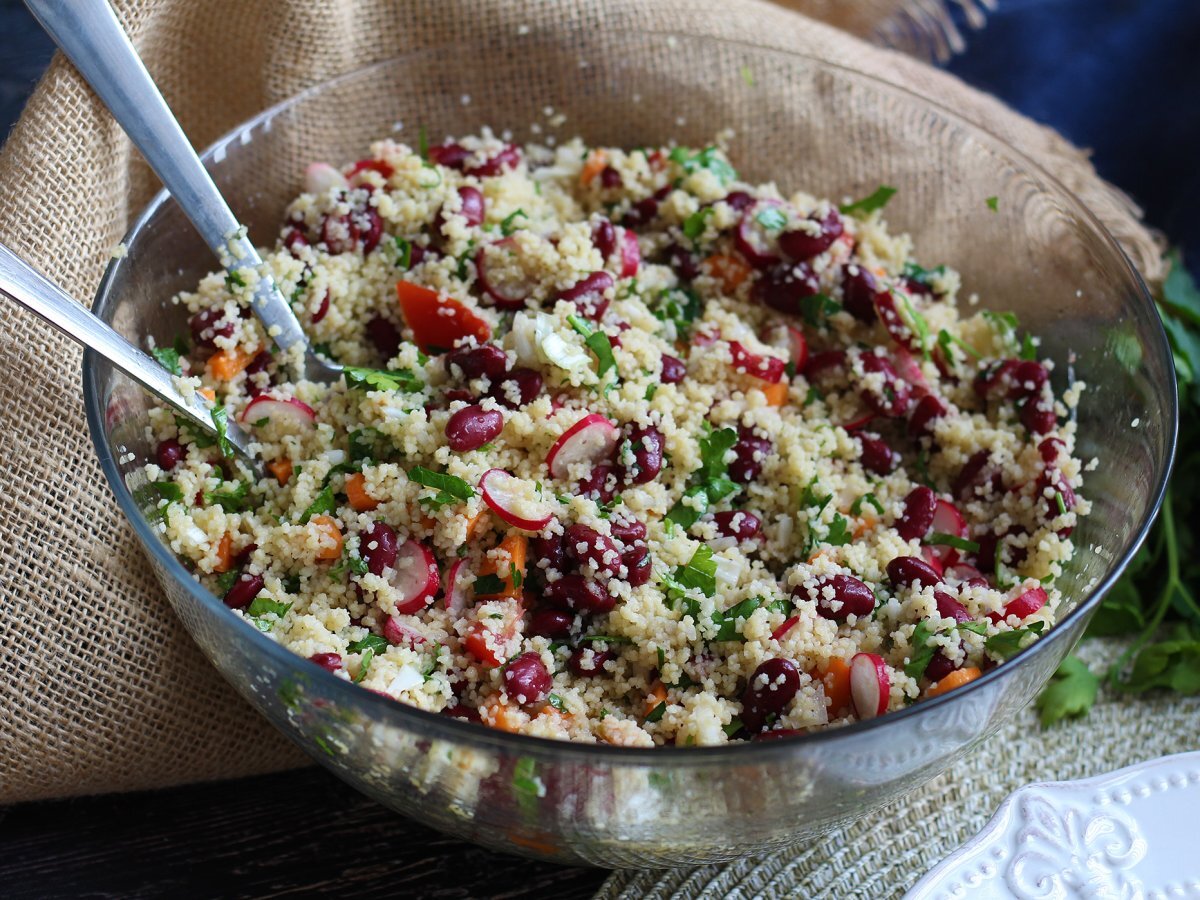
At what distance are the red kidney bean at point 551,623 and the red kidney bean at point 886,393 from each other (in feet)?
2.23

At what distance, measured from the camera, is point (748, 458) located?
1.99 metres

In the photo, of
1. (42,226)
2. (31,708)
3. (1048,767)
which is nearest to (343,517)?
(31,708)

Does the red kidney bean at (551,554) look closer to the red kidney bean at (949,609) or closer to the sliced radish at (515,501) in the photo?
the sliced radish at (515,501)

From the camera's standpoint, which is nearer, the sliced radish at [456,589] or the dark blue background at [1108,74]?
the sliced radish at [456,589]

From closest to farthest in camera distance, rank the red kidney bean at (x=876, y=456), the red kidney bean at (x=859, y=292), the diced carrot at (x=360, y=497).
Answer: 1. the diced carrot at (x=360, y=497)
2. the red kidney bean at (x=876, y=456)
3. the red kidney bean at (x=859, y=292)

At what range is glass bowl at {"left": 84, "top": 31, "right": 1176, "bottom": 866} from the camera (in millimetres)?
1513

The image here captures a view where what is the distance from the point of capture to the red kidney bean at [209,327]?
6.54 ft

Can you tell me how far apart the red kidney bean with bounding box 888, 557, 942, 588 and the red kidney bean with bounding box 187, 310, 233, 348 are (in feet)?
3.64

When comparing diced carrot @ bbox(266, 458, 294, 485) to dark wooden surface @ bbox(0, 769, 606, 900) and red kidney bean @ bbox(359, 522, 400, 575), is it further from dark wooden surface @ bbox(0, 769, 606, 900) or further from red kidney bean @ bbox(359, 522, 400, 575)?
dark wooden surface @ bbox(0, 769, 606, 900)

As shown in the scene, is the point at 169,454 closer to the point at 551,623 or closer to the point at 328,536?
the point at 328,536

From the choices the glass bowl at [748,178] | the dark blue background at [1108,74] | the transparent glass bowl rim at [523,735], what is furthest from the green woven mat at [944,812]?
the dark blue background at [1108,74]

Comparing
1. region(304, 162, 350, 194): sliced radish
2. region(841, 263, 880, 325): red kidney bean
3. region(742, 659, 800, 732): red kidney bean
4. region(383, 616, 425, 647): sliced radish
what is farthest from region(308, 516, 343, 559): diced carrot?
region(841, 263, 880, 325): red kidney bean

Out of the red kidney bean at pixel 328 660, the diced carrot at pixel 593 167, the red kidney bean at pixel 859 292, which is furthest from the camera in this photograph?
the diced carrot at pixel 593 167

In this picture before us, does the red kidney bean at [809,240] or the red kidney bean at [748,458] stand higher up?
the red kidney bean at [809,240]
